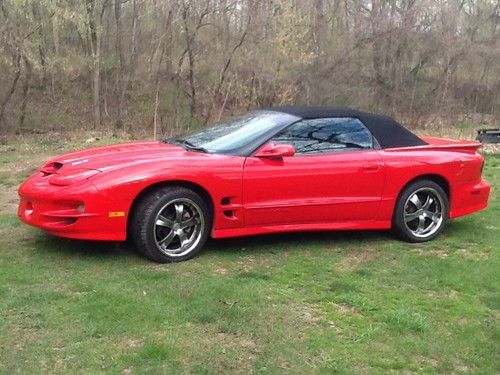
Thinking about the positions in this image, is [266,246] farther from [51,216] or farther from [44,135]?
[44,135]

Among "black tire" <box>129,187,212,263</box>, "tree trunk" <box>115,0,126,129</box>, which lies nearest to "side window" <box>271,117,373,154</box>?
"black tire" <box>129,187,212,263</box>

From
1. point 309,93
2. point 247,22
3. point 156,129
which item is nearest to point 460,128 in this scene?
point 309,93

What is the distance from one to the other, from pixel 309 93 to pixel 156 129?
23.9 ft

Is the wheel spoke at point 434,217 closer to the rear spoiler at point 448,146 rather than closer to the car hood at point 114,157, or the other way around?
the rear spoiler at point 448,146

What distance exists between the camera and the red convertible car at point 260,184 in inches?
199

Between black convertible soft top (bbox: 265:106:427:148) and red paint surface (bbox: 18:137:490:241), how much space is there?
0.12 m

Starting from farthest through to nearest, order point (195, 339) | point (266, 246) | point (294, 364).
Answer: point (266, 246) → point (195, 339) → point (294, 364)

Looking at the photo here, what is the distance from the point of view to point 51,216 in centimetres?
501

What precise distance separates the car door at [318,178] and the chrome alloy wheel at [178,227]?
45cm

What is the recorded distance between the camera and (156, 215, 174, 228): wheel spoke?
17.0 ft

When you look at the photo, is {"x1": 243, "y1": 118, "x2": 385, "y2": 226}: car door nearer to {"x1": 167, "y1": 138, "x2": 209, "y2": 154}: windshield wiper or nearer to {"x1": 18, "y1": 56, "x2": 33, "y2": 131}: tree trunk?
{"x1": 167, "y1": 138, "x2": 209, "y2": 154}: windshield wiper

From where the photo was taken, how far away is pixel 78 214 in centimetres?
494

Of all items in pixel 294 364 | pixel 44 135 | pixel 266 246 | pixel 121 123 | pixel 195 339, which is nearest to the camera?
pixel 294 364

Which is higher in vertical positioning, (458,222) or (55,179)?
(55,179)
